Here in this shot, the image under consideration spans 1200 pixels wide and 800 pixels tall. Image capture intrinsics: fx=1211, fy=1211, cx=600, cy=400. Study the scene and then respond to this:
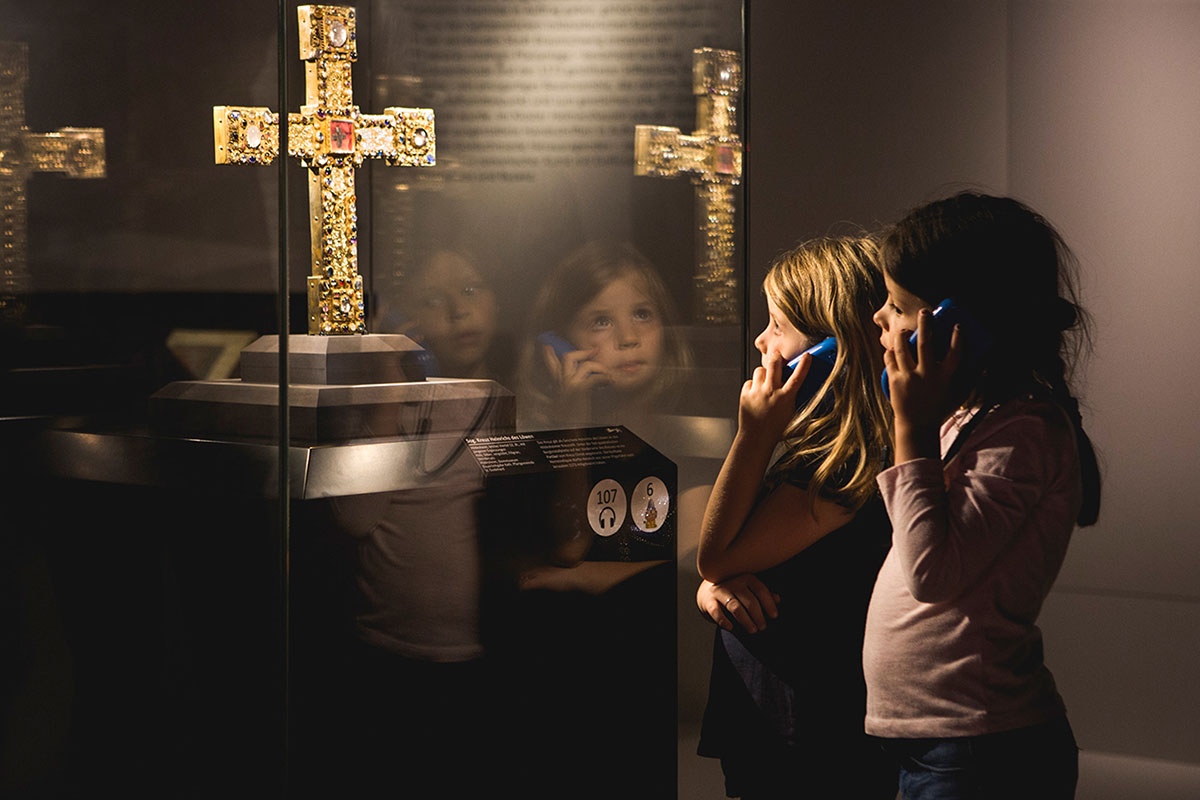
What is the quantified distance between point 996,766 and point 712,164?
99cm

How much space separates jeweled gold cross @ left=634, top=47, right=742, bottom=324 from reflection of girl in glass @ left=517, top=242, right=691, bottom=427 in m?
0.10

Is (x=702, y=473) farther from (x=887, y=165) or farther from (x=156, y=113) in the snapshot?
(x=156, y=113)

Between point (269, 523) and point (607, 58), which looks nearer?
point (269, 523)

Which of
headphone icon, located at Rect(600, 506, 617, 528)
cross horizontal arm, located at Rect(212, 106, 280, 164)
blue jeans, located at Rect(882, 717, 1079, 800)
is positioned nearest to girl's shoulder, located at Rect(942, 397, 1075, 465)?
blue jeans, located at Rect(882, 717, 1079, 800)

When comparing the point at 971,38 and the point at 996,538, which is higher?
the point at 971,38

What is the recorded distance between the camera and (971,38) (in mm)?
2189

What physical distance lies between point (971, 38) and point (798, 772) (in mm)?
1395

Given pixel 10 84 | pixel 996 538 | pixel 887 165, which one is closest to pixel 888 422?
pixel 996 538

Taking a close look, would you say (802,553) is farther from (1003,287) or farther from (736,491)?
(1003,287)

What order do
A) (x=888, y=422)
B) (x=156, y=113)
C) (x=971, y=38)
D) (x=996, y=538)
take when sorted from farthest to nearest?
(x=971, y=38)
(x=156, y=113)
(x=888, y=422)
(x=996, y=538)

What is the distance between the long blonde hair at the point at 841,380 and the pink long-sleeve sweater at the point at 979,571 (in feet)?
0.56

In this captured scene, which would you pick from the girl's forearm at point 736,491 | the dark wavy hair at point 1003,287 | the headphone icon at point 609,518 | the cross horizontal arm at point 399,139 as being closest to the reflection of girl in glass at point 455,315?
the cross horizontal arm at point 399,139

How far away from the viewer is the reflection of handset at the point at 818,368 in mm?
1442

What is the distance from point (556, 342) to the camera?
1716 millimetres
